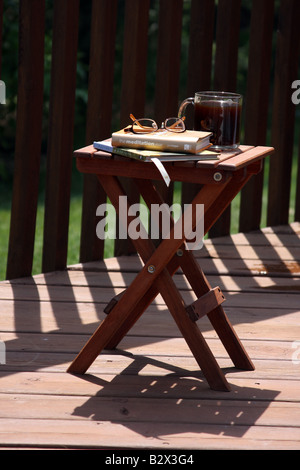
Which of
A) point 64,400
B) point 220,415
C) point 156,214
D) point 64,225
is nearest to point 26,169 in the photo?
point 64,225

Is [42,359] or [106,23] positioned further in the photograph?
[106,23]

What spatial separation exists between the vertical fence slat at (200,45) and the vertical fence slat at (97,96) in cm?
43

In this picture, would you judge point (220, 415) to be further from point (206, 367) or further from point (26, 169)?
point (26, 169)

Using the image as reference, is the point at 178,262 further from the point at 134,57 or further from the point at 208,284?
the point at 134,57

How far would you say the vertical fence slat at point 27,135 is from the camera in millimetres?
3230

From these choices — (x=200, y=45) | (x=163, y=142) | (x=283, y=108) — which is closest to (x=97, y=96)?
(x=200, y=45)

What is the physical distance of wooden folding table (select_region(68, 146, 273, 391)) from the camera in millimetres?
2334

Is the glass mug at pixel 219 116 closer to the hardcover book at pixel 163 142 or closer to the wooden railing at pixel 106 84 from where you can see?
the hardcover book at pixel 163 142

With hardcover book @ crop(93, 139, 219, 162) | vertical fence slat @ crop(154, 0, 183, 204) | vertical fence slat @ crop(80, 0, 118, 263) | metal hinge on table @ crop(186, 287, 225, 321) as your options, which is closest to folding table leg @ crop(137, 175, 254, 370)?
metal hinge on table @ crop(186, 287, 225, 321)

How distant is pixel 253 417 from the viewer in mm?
2283

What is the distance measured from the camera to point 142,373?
2.57 meters

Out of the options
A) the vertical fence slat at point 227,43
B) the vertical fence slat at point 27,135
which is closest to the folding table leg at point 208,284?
the vertical fence slat at point 27,135
